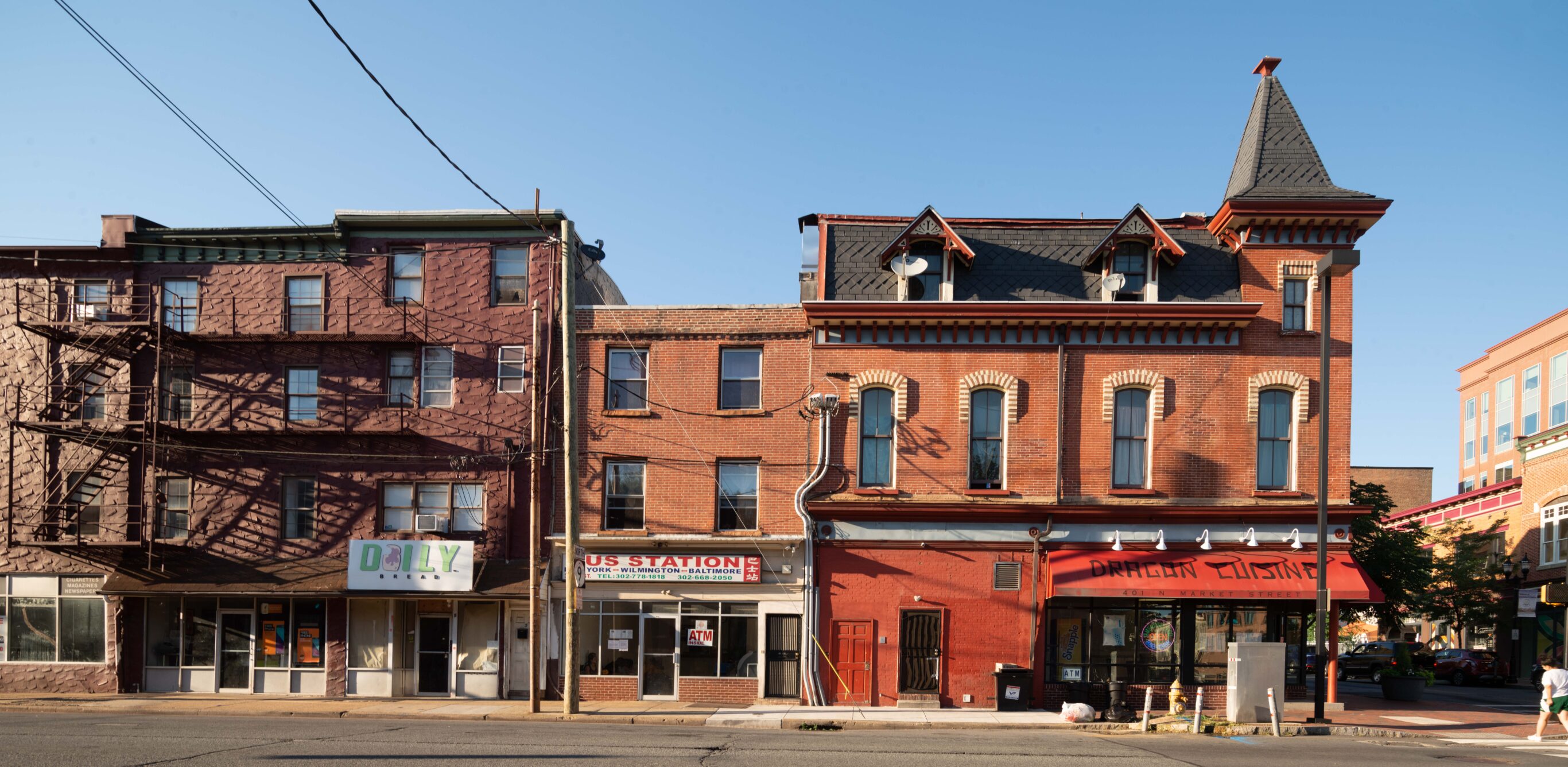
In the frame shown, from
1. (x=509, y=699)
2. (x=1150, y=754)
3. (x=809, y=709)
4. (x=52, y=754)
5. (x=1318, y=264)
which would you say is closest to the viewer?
(x=52, y=754)

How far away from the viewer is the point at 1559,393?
53.2m

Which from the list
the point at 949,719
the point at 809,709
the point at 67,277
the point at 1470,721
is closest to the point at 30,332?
the point at 67,277

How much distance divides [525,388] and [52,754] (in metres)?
13.3

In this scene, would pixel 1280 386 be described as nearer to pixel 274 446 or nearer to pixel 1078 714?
pixel 1078 714

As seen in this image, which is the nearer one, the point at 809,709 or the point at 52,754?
the point at 52,754

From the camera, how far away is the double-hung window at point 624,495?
1030 inches

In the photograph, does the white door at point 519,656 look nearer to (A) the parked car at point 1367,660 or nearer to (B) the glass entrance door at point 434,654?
(B) the glass entrance door at point 434,654

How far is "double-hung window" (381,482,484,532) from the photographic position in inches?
1050

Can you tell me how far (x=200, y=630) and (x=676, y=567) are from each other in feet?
38.7

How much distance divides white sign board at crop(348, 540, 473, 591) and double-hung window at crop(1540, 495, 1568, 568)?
37.7 metres

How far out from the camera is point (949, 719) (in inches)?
871

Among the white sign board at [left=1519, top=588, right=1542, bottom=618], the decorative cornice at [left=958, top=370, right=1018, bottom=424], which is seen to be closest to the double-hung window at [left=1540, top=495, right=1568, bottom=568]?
the white sign board at [left=1519, top=588, right=1542, bottom=618]

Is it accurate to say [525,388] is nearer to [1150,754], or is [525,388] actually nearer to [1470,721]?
[1150,754]

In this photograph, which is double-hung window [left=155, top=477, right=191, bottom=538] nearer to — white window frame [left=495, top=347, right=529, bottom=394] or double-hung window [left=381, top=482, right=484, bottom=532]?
double-hung window [left=381, top=482, right=484, bottom=532]
